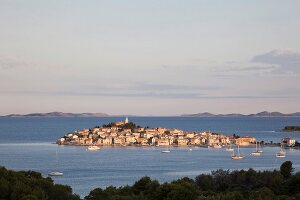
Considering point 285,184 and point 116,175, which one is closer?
point 285,184

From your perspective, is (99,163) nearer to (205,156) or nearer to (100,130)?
(205,156)

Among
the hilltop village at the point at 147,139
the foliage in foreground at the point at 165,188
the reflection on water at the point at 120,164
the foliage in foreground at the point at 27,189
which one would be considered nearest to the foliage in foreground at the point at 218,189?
the foliage in foreground at the point at 165,188

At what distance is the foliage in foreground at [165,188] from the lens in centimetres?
1806

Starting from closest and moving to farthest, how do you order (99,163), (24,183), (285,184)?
(24,183) < (285,184) < (99,163)

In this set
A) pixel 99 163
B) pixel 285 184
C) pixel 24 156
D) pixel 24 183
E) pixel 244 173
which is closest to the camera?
pixel 24 183

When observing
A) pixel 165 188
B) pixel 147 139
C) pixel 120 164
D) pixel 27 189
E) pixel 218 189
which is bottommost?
pixel 120 164

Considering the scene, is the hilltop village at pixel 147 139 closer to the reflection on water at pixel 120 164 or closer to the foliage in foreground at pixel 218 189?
the reflection on water at pixel 120 164

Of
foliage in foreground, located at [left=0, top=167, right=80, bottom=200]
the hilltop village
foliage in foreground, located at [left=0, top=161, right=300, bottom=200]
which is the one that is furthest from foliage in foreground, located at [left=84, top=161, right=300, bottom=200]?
the hilltop village

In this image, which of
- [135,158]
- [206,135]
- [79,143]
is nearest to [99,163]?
[135,158]

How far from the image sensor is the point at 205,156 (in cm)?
6919

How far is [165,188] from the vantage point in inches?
853

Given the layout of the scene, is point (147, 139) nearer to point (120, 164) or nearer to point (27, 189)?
point (120, 164)

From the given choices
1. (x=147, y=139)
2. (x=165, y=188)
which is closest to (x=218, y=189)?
(x=165, y=188)

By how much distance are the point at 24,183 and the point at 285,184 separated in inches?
511
